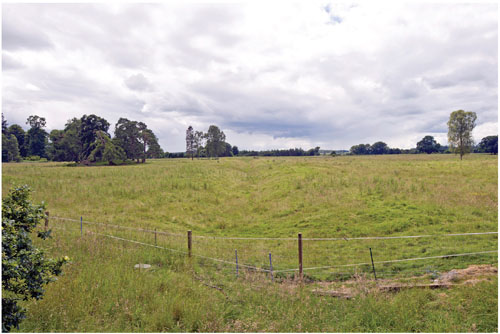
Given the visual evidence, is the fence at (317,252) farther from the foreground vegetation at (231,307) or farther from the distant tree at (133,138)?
the distant tree at (133,138)

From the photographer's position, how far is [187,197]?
83.1 feet

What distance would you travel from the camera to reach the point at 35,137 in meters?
95.2

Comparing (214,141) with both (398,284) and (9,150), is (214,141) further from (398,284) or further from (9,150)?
(398,284)

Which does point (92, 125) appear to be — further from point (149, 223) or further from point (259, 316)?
point (259, 316)

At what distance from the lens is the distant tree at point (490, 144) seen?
9981 cm

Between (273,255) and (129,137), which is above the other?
(129,137)

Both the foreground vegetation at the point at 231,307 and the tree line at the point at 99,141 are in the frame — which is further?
the tree line at the point at 99,141

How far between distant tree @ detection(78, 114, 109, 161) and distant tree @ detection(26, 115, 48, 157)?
27.7 metres

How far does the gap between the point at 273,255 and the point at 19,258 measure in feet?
30.8

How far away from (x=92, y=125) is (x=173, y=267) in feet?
281

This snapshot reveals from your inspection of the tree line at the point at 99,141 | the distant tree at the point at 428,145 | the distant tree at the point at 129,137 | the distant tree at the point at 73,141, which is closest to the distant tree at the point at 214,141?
the tree line at the point at 99,141

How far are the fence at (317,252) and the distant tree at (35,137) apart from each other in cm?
10570

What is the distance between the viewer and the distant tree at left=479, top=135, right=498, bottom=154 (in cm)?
9981

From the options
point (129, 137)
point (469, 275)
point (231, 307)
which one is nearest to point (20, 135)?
point (129, 137)
